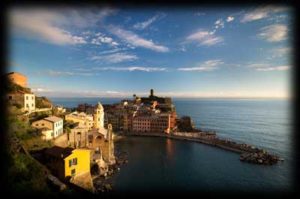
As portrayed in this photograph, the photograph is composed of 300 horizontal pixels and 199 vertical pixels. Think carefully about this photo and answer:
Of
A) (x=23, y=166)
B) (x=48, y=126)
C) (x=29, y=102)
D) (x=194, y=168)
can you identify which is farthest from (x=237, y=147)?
(x=23, y=166)

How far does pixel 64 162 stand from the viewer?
4.38 meters

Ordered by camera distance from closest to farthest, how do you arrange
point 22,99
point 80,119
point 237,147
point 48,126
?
point 48,126 < point 22,99 < point 80,119 < point 237,147

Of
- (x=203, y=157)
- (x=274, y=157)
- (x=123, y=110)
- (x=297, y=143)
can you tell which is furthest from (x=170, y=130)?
(x=297, y=143)

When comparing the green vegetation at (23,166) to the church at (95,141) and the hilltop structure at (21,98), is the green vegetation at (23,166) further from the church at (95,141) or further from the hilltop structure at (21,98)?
the church at (95,141)

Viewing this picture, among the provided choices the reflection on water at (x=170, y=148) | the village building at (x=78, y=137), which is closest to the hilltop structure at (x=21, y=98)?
the village building at (x=78, y=137)

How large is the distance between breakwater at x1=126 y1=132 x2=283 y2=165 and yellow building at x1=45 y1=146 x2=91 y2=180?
697 centimetres

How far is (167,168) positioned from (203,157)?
2.45 metres

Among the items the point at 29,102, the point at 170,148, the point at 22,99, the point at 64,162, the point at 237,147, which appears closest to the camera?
the point at 64,162

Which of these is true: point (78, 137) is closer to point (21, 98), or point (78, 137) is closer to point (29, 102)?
point (29, 102)

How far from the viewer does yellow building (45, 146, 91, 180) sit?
172 inches

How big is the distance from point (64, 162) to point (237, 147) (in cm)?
866

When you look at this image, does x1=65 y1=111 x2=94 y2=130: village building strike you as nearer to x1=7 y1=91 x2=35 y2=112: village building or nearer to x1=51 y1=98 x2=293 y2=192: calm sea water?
x1=7 y1=91 x2=35 y2=112: village building

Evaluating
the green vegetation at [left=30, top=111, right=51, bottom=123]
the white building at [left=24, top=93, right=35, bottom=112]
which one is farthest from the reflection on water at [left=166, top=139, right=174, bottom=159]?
the white building at [left=24, top=93, right=35, bottom=112]

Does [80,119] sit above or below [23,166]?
below
